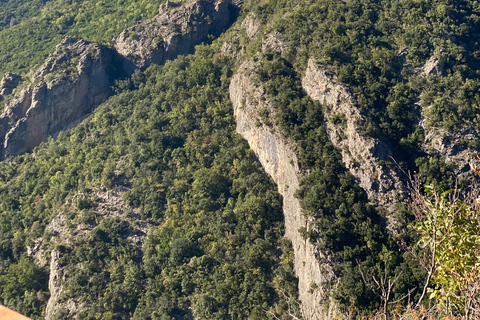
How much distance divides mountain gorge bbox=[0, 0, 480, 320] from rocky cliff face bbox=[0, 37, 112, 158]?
24cm

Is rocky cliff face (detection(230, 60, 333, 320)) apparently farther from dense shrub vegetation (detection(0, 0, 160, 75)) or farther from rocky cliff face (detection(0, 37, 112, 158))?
dense shrub vegetation (detection(0, 0, 160, 75))

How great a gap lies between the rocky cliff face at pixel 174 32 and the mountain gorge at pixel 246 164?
4.24 ft

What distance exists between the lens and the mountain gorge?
176 feet

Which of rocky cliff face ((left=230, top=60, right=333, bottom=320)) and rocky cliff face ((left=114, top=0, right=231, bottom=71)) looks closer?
rocky cliff face ((left=230, top=60, right=333, bottom=320))

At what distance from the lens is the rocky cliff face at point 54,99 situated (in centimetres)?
8425

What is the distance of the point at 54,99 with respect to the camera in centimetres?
8488

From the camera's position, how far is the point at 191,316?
182ft

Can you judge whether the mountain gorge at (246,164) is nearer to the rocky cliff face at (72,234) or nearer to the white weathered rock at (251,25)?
the rocky cliff face at (72,234)

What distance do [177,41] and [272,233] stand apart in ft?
146

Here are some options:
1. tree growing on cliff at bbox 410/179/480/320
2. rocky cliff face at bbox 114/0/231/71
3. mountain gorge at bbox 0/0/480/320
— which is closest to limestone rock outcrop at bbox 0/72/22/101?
mountain gorge at bbox 0/0/480/320

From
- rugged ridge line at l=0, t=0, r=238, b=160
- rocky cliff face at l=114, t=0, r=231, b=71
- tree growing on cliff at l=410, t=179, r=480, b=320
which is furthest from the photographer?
rocky cliff face at l=114, t=0, r=231, b=71

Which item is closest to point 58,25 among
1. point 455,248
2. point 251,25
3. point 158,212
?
point 251,25

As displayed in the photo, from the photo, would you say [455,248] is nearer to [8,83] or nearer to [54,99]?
[54,99]

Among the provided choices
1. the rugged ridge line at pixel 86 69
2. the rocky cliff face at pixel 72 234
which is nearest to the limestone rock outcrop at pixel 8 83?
the rugged ridge line at pixel 86 69
